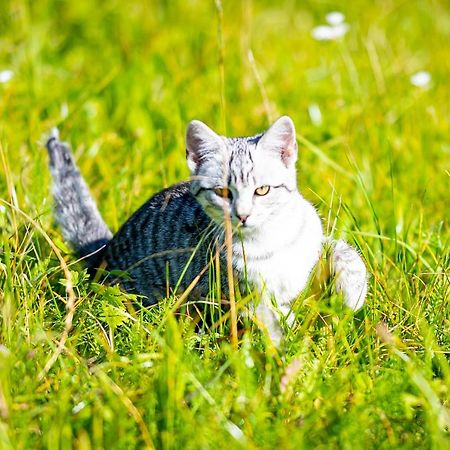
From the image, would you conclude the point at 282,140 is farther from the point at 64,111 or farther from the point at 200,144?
the point at 64,111

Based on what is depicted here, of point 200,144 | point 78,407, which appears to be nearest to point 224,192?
point 200,144

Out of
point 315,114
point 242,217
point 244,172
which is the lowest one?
point 315,114

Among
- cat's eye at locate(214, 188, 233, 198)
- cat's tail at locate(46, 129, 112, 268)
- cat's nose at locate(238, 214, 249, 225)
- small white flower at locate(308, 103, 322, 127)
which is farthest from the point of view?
small white flower at locate(308, 103, 322, 127)

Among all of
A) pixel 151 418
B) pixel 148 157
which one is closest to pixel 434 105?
pixel 148 157

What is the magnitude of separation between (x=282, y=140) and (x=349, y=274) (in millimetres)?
595

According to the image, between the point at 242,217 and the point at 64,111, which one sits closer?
the point at 242,217

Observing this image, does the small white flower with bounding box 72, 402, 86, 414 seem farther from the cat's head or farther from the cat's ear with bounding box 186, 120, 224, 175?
the cat's ear with bounding box 186, 120, 224, 175

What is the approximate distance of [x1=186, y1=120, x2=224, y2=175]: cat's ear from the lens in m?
3.48

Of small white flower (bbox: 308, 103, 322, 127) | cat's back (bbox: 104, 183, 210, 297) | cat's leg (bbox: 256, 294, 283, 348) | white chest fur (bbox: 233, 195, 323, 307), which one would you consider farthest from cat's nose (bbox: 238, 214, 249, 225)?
small white flower (bbox: 308, 103, 322, 127)

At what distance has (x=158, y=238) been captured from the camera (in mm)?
3807

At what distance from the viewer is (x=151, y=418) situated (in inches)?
102

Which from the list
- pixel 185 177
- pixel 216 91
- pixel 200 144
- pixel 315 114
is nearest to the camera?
pixel 200 144

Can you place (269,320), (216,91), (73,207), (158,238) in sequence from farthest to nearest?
(216,91) < (73,207) < (158,238) < (269,320)

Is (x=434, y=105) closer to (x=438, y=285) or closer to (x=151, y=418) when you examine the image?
(x=438, y=285)
